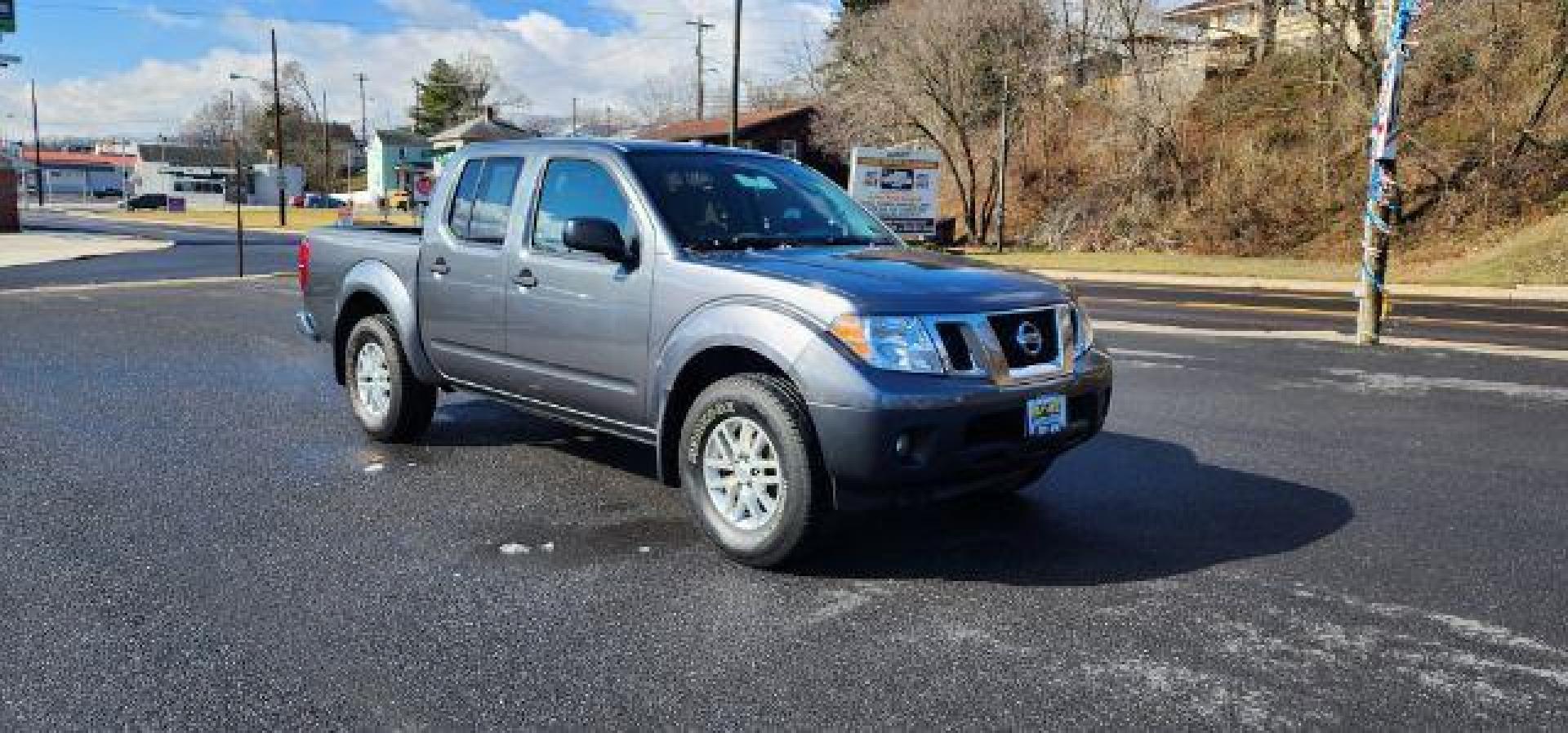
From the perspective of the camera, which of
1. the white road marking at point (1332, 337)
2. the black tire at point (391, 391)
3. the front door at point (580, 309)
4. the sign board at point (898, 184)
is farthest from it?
the sign board at point (898, 184)

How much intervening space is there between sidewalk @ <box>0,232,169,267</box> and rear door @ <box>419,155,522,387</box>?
73.0 ft

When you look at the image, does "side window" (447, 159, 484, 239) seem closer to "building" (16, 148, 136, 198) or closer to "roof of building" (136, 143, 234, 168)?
"roof of building" (136, 143, 234, 168)

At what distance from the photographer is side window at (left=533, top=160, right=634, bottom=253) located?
5.34 meters

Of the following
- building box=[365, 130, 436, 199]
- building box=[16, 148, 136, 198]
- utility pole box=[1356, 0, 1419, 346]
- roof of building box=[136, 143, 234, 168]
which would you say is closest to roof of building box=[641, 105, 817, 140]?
building box=[365, 130, 436, 199]

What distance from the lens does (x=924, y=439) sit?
165 inches

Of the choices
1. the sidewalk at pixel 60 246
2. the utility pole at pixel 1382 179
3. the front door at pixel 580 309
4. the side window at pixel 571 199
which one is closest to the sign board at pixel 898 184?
the sidewalk at pixel 60 246

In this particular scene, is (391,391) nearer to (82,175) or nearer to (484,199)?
(484,199)

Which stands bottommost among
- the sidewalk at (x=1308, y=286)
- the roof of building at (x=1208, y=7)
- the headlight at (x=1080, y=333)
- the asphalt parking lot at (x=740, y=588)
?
the asphalt parking lot at (x=740, y=588)

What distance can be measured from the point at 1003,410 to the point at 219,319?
11.8m

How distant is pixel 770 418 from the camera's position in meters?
4.36

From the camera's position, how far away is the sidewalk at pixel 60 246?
26.0 meters

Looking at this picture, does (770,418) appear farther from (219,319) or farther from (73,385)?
(219,319)

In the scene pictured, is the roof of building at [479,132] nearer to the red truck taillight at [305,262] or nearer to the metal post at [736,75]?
the metal post at [736,75]

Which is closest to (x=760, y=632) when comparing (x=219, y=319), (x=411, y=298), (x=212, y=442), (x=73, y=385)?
(x=411, y=298)
